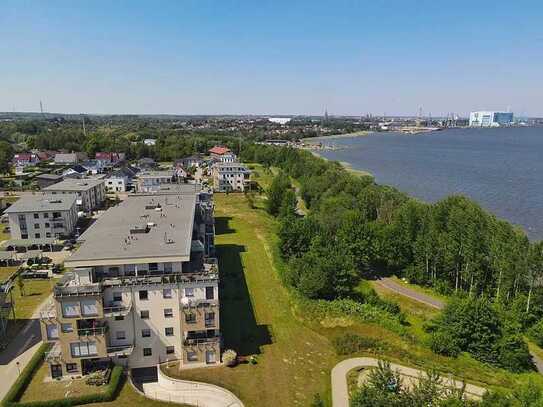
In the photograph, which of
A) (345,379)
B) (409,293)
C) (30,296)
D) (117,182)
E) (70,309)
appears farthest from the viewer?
(117,182)

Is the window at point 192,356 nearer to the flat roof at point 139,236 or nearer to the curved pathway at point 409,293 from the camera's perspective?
the flat roof at point 139,236

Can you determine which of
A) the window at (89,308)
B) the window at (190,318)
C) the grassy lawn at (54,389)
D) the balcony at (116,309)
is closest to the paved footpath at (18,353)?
the grassy lawn at (54,389)

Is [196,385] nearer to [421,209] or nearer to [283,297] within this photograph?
[283,297]

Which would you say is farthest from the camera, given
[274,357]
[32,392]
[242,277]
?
[242,277]

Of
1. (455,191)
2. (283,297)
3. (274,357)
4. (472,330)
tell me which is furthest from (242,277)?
(455,191)

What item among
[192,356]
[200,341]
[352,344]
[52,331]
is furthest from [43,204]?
[352,344]

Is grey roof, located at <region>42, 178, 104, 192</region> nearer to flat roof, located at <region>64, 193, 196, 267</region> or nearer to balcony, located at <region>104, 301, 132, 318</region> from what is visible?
flat roof, located at <region>64, 193, 196, 267</region>

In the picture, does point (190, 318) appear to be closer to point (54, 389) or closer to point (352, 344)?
point (54, 389)

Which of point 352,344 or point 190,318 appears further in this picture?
point 352,344
